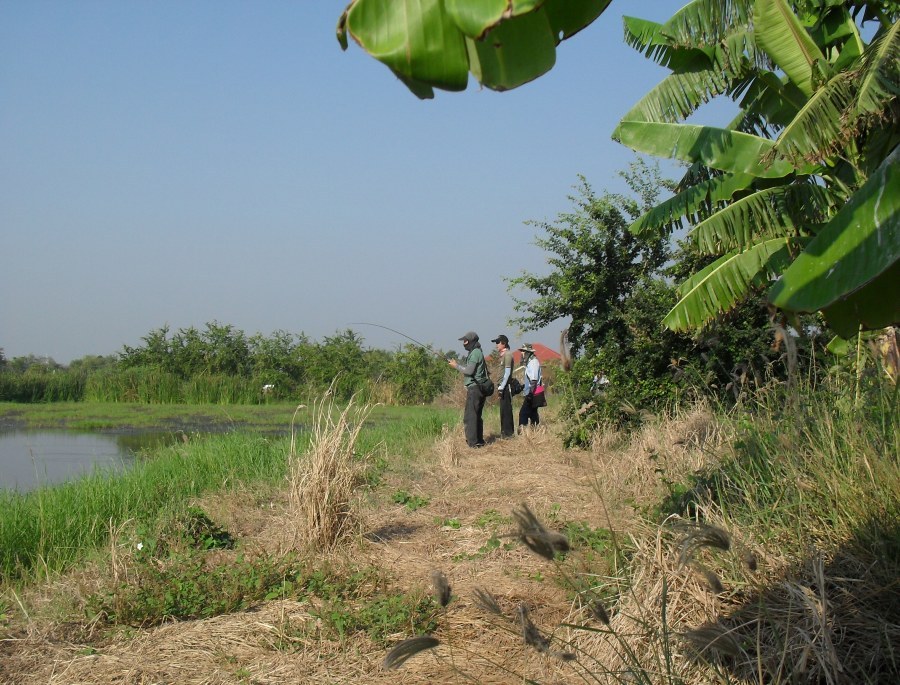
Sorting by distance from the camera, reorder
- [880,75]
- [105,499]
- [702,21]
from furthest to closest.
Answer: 1. [702,21]
2. [105,499]
3. [880,75]

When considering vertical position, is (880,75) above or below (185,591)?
above

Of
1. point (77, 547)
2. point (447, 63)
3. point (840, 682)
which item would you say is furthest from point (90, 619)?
point (447, 63)

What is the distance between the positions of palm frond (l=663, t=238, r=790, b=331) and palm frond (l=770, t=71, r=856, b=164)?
120cm

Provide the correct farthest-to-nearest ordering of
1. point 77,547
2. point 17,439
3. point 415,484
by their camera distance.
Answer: point 17,439 < point 415,484 < point 77,547

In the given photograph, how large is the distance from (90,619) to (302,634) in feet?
4.56

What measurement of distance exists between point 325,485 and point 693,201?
5.57 metres

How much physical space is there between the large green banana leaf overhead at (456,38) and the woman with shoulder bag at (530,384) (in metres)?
11.0

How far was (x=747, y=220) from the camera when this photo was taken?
8.68 m

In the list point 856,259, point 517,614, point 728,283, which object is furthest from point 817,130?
point 517,614

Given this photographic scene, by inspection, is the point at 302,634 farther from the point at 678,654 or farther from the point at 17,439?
the point at 17,439

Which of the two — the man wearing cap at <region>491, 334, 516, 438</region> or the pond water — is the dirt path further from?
the pond water

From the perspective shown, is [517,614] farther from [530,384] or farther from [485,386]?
[530,384]

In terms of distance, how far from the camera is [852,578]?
12.1 feet

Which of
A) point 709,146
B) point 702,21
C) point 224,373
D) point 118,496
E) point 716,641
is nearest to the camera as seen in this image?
point 716,641
